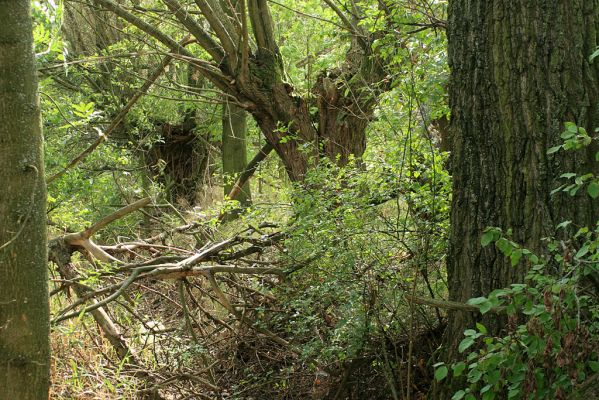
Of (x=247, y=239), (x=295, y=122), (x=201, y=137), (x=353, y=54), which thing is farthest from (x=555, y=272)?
(x=201, y=137)

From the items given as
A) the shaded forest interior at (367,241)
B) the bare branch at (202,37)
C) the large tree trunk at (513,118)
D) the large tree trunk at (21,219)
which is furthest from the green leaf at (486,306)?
the bare branch at (202,37)

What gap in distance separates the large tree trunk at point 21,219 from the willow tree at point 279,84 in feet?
16.0

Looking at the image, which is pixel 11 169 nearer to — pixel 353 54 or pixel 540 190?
pixel 540 190

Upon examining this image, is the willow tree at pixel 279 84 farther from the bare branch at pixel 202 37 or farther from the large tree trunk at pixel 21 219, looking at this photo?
the large tree trunk at pixel 21 219

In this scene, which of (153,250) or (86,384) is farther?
(153,250)

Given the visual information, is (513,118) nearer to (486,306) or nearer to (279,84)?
(486,306)

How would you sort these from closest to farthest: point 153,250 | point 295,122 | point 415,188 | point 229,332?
point 415,188, point 229,332, point 153,250, point 295,122

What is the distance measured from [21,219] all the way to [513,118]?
252 cm

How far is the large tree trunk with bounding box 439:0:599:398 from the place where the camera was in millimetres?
3590

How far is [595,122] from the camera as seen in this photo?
358cm

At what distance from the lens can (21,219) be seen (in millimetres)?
3381

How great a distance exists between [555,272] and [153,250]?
14.8ft

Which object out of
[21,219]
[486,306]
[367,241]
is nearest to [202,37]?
[367,241]

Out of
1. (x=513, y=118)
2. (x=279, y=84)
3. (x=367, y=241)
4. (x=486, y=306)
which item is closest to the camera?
(x=486, y=306)
